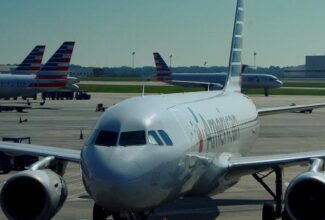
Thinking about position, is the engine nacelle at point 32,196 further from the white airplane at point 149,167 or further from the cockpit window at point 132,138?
the cockpit window at point 132,138

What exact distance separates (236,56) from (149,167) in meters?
21.9

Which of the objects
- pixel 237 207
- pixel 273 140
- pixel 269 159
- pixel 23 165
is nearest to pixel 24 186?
pixel 269 159

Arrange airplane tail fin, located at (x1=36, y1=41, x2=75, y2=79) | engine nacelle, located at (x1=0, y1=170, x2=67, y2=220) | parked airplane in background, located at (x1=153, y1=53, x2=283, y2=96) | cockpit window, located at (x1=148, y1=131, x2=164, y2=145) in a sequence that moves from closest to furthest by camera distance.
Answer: cockpit window, located at (x1=148, y1=131, x2=164, y2=145), engine nacelle, located at (x1=0, y1=170, x2=67, y2=220), airplane tail fin, located at (x1=36, y1=41, x2=75, y2=79), parked airplane in background, located at (x1=153, y1=53, x2=283, y2=96)

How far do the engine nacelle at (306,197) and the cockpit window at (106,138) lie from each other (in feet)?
16.5

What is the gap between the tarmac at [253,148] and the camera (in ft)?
84.0

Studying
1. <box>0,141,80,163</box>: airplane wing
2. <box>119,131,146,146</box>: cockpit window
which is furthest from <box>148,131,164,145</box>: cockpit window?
<box>0,141,80,163</box>: airplane wing

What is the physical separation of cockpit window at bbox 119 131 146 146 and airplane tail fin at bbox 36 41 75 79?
7947 cm

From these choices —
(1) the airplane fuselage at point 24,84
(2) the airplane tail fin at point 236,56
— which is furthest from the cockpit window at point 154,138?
(1) the airplane fuselage at point 24,84

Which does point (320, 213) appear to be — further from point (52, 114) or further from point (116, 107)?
point (52, 114)

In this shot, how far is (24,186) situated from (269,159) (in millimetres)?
7685

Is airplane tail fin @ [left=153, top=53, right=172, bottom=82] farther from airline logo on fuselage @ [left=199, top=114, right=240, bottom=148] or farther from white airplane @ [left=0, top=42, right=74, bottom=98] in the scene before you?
airline logo on fuselage @ [left=199, top=114, right=240, bottom=148]

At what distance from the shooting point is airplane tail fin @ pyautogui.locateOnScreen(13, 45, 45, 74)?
110 m

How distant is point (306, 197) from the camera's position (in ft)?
63.8

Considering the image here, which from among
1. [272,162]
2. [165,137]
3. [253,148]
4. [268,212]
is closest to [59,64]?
[253,148]
